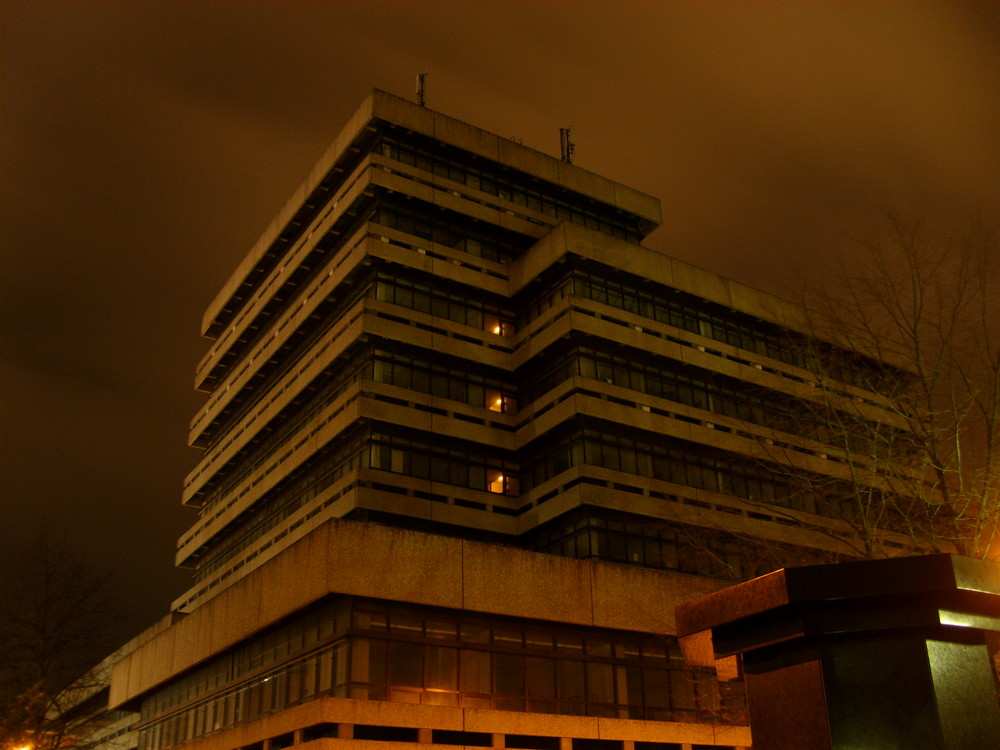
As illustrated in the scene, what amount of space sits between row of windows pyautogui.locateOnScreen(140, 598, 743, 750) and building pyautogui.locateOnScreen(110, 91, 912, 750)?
3.6 inches

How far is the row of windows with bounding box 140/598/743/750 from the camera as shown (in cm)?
3033

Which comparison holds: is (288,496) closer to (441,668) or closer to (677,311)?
(677,311)

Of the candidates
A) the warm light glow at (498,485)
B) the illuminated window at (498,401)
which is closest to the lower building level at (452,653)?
the warm light glow at (498,485)

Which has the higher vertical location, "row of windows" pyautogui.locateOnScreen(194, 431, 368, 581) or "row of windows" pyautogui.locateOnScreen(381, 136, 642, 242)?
"row of windows" pyautogui.locateOnScreen(381, 136, 642, 242)

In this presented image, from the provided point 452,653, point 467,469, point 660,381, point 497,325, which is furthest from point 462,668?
point 497,325

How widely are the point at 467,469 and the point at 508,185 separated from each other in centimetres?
2019

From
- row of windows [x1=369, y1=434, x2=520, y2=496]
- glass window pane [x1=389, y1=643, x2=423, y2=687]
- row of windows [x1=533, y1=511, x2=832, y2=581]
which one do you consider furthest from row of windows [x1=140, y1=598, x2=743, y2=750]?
row of windows [x1=369, y1=434, x2=520, y2=496]

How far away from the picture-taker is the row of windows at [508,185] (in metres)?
62.2

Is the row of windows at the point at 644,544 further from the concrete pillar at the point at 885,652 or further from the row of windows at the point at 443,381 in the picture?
the concrete pillar at the point at 885,652

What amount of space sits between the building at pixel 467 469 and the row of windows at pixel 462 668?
9 centimetres

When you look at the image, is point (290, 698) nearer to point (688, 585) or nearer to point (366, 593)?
point (366, 593)

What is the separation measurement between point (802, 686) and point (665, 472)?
162ft

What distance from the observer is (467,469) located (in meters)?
55.6

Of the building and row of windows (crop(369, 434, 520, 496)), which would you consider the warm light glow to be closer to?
row of windows (crop(369, 434, 520, 496))
